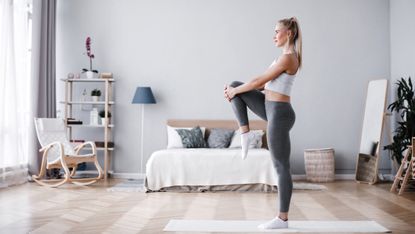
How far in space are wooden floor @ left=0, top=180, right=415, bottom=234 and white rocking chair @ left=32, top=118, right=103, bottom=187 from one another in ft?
0.81

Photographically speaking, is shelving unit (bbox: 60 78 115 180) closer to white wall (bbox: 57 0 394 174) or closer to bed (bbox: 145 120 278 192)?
white wall (bbox: 57 0 394 174)

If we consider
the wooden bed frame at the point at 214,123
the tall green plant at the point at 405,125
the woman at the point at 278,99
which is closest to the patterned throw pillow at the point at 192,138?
the wooden bed frame at the point at 214,123

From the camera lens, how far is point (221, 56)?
7.24 m

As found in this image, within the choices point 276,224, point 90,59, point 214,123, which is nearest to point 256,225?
point 276,224

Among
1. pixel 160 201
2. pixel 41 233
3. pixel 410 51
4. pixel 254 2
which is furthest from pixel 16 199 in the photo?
pixel 410 51

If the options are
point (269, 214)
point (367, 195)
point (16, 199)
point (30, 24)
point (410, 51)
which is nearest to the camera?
point (269, 214)

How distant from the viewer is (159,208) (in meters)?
4.42

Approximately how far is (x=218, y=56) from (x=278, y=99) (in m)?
4.07

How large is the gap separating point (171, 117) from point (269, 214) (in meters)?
3.43

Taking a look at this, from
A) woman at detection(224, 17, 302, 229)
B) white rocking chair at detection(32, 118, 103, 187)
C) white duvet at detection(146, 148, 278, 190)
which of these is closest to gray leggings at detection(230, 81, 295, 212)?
woman at detection(224, 17, 302, 229)

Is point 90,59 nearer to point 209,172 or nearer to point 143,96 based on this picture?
point 143,96

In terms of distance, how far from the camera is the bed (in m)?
5.62

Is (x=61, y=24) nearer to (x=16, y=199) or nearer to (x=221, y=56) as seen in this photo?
(x=221, y=56)

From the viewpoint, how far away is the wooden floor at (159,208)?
11.7 feet
